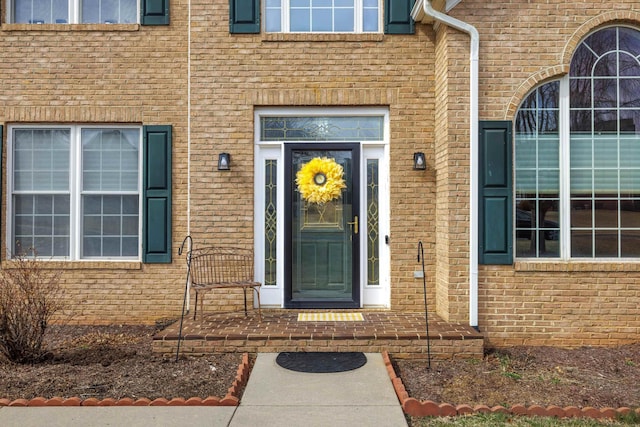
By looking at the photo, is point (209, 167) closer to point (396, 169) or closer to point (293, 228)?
point (293, 228)

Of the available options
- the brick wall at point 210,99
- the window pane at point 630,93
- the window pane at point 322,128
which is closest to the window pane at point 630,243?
the window pane at point 630,93

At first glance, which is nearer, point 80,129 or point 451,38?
point 451,38

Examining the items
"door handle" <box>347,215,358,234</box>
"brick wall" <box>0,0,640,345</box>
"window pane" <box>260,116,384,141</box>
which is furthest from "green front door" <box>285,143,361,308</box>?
"brick wall" <box>0,0,640,345</box>

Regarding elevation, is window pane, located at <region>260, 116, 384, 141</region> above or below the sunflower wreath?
above

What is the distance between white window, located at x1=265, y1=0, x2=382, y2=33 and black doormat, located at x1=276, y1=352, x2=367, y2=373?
4185mm

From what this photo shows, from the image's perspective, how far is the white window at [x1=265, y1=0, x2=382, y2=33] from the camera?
7.03 meters

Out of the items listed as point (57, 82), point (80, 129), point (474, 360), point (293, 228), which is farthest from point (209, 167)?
point (474, 360)

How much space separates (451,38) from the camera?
6207 mm

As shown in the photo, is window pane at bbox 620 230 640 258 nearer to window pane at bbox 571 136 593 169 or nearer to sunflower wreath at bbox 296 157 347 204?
window pane at bbox 571 136 593 169

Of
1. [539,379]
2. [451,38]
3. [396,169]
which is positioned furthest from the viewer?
[396,169]

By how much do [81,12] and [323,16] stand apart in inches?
129

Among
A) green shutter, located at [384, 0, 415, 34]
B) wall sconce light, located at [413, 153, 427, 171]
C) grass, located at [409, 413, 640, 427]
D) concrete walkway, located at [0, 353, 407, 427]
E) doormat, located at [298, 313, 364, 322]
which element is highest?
green shutter, located at [384, 0, 415, 34]

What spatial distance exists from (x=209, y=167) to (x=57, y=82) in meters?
2.32

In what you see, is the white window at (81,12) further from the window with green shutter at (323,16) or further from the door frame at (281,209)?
the door frame at (281,209)
